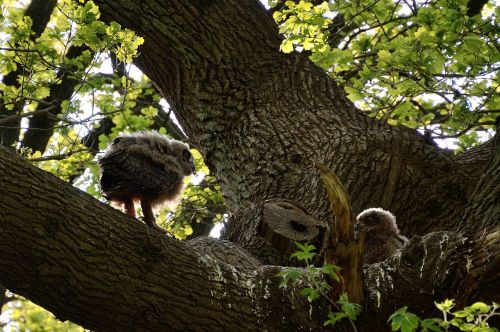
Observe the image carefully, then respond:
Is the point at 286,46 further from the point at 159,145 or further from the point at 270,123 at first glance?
the point at 159,145

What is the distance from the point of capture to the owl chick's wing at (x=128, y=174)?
4637mm

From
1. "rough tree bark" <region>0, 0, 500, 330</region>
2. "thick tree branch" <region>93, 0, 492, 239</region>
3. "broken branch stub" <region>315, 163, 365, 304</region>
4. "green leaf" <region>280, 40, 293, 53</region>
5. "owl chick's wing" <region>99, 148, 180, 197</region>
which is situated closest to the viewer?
"rough tree bark" <region>0, 0, 500, 330</region>

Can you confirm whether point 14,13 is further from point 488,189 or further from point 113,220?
point 488,189

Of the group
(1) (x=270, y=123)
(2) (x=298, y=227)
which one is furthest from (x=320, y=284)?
(1) (x=270, y=123)

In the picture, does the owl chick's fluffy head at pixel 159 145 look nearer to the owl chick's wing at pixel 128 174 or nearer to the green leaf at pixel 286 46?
the owl chick's wing at pixel 128 174

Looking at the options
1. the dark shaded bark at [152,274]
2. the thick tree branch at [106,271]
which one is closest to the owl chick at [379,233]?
the dark shaded bark at [152,274]

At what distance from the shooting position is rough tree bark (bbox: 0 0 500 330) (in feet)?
11.3

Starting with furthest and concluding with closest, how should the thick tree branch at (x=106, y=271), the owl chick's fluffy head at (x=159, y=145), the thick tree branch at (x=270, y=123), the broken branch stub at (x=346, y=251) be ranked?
the thick tree branch at (x=270, y=123), the owl chick's fluffy head at (x=159, y=145), the broken branch stub at (x=346, y=251), the thick tree branch at (x=106, y=271)

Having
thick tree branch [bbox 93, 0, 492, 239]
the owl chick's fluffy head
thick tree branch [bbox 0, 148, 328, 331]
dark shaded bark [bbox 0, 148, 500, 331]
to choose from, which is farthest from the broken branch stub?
the owl chick's fluffy head

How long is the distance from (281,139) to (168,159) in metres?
1.04

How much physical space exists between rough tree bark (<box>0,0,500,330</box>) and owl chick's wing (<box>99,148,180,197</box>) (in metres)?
0.57

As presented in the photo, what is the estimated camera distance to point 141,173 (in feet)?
15.6

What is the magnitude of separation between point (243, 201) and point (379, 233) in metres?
1.20

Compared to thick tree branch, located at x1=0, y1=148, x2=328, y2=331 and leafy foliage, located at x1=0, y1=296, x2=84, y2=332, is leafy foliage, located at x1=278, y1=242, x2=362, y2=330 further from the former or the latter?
leafy foliage, located at x1=0, y1=296, x2=84, y2=332
